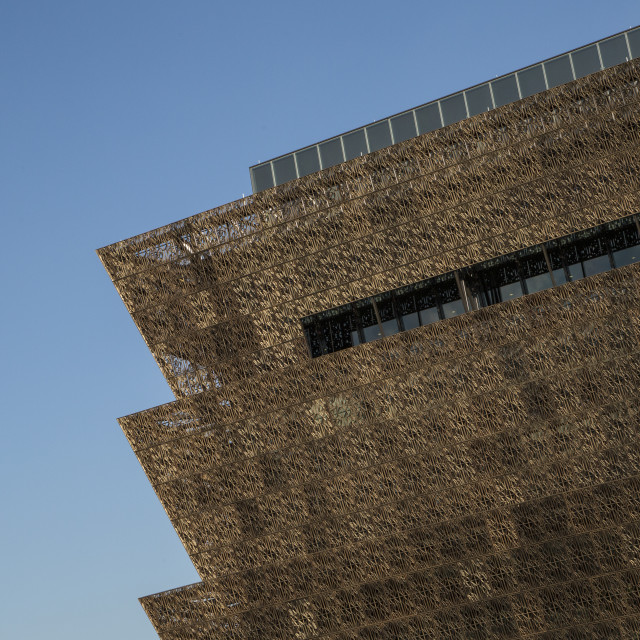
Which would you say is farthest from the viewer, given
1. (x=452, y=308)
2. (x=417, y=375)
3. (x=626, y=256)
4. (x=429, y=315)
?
(x=429, y=315)

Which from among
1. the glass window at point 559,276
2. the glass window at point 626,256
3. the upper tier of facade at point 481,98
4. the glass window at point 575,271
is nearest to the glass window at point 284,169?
the upper tier of facade at point 481,98

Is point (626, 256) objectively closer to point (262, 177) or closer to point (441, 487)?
point (441, 487)

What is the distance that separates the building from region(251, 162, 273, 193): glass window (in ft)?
0.28

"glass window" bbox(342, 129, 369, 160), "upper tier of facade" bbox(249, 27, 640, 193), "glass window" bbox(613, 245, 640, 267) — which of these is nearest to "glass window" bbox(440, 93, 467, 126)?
"upper tier of facade" bbox(249, 27, 640, 193)

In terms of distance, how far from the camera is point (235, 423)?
90.3 feet

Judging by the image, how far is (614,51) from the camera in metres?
27.1

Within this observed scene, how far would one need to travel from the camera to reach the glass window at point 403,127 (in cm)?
2786

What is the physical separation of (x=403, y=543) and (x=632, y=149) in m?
11.3

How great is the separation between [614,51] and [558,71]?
4.96 ft

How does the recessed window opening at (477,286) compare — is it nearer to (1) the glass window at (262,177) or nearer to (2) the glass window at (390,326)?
(2) the glass window at (390,326)

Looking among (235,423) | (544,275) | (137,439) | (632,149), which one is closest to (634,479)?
(544,275)

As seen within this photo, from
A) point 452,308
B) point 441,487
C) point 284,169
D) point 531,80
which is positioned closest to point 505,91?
point 531,80

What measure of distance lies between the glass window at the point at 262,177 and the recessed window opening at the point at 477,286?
4214 millimetres

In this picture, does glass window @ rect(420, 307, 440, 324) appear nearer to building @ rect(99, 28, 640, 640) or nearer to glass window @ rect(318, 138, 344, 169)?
building @ rect(99, 28, 640, 640)
